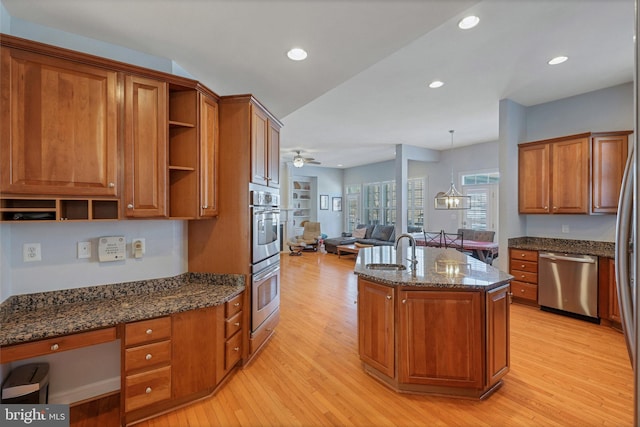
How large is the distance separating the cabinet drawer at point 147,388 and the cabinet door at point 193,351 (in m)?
0.04

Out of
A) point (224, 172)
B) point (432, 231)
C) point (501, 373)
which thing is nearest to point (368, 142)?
point (432, 231)

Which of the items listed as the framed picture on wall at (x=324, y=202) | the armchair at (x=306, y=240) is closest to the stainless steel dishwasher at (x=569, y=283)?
the armchair at (x=306, y=240)

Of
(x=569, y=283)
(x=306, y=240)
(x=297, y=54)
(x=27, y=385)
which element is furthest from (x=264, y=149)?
(x=306, y=240)

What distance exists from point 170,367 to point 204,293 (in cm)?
53

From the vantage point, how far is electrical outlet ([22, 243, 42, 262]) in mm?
1865

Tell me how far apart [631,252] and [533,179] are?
4.04 metres

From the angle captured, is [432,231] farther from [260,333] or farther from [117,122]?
[117,122]

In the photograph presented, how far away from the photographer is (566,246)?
3.94 metres

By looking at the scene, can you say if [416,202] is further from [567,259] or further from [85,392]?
[85,392]

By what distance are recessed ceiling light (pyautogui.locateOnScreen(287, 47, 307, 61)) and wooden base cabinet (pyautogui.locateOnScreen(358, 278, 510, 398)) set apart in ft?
6.31

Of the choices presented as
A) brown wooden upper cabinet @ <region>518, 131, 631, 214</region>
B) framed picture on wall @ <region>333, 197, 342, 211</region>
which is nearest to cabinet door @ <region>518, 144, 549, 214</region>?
brown wooden upper cabinet @ <region>518, 131, 631, 214</region>

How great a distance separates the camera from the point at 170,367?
1.95 meters

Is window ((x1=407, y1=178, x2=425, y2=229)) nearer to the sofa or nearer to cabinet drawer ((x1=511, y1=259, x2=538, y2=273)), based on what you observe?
the sofa

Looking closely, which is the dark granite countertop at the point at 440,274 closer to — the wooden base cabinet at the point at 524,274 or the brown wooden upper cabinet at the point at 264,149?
the brown wooden upper cabinet at the point at 264,149
